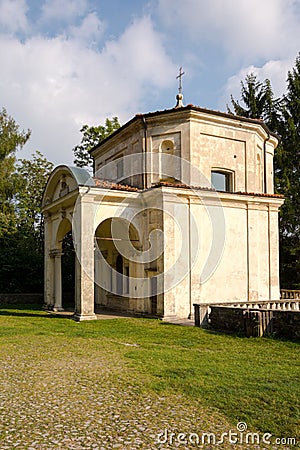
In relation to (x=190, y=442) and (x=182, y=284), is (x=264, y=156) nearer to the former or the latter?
(x=182, y=284)

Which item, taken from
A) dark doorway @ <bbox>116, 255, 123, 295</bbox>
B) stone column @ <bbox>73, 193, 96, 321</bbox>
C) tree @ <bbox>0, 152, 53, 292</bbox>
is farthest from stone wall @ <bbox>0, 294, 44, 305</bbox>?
stone column @ <bbox>73, 193, 96, 321</bbox>

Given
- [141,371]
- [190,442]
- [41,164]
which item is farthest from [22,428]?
[41,164]

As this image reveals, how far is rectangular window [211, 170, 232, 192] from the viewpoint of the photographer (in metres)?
19.8

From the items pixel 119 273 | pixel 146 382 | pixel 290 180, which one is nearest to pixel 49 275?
pixel 119 273

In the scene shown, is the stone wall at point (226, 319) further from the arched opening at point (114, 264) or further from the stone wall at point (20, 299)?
the stone wall at point (20, 299)

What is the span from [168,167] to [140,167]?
1318mm

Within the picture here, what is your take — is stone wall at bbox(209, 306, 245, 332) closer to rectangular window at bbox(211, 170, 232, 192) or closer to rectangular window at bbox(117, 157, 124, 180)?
rectangular window at bbox(211, 170, 232, 192)

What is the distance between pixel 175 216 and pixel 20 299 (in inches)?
500

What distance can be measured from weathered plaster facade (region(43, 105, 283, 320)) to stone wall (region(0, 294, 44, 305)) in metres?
5.01

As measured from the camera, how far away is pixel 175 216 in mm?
17719

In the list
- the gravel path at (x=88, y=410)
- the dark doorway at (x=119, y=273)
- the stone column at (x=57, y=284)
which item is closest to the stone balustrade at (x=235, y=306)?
the gravel path at (x=88, y=410)

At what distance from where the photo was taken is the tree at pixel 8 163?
94.5 ft

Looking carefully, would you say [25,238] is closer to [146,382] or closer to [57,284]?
[57,284]

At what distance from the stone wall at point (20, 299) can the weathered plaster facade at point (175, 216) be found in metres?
5.01
